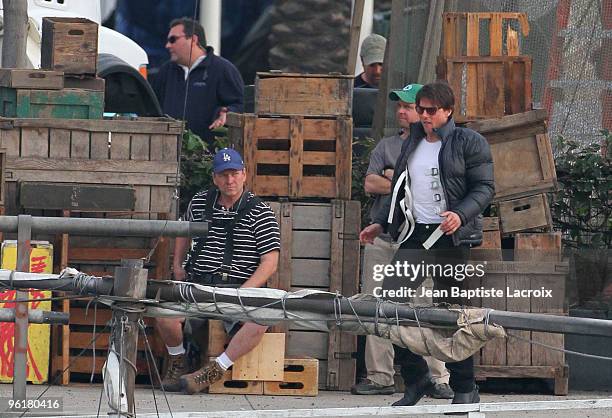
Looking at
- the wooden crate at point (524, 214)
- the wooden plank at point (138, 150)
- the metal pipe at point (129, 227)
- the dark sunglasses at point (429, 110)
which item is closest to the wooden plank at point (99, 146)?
the wooden plank at point (138, 150)

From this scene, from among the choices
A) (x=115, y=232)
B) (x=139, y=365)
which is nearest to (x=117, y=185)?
(x=139, y=365)

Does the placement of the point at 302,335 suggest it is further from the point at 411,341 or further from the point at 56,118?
the point at 411,341

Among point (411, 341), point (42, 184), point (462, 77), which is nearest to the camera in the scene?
point (411, 341)

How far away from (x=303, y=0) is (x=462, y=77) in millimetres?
8161

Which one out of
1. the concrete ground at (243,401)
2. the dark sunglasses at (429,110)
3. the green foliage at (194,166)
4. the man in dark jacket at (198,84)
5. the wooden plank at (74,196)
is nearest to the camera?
the dark sunglasses at (429,110)

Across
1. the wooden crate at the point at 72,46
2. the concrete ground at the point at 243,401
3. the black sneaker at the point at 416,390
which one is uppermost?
the wooden crate at the point at 72,46

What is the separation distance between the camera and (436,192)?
823cm

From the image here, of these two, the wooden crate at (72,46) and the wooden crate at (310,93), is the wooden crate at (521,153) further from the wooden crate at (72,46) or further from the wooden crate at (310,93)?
the wooden crate at (72,46)

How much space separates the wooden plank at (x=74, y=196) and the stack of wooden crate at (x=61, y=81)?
0.48 metres

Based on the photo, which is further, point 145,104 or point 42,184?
point 145,104

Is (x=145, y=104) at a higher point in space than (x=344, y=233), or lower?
higher

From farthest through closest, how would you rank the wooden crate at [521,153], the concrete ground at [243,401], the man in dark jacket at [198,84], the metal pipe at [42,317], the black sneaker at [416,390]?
the man in dark jacket at [198,84]
the wooden crate at [521,153]
the concrete ground at [243,401]
the black sneaker at [416,390]
the metal pipe at [42,317]

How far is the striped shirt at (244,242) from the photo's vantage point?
8.97m

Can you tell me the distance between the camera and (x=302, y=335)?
31.0 ft
